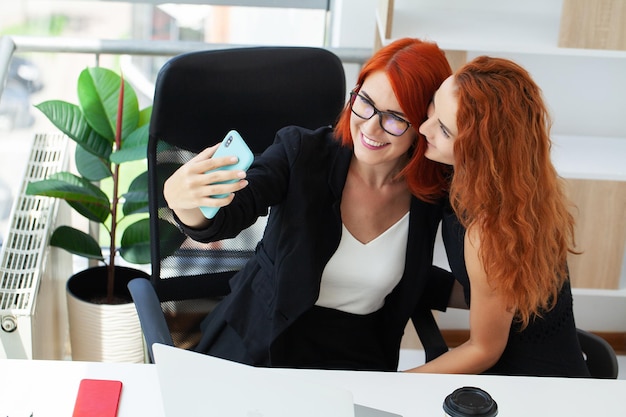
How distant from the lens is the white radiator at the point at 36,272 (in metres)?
2.14

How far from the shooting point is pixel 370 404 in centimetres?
143

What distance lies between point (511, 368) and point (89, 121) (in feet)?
4.24

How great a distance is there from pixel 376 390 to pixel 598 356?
0.64m

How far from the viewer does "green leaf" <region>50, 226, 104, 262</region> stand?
2.42m

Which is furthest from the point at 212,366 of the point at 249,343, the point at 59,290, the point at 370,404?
the point at 59,290

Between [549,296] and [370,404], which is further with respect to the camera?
[549,296]

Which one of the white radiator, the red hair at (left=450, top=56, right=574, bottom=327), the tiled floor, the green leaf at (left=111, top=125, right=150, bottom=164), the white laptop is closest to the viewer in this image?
the white laptop

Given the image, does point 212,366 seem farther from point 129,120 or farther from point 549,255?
point 129,120

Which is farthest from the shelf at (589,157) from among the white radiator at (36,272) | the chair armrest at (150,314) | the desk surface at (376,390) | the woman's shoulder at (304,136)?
the white radiator at (36,272)

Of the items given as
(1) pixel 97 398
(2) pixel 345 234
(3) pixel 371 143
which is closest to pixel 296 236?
(2) pixel 345 234

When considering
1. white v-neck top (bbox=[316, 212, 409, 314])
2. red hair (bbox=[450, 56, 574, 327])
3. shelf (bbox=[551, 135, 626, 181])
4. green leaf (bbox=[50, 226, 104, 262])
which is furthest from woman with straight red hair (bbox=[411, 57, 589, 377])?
green leaf (bbox=[50, 226, 104, 262])

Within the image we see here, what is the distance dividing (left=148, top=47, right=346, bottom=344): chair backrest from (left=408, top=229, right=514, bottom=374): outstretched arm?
18.2 inches

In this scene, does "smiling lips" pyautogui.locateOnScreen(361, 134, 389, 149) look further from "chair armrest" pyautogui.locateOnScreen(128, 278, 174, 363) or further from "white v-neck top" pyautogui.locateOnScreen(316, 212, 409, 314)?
"chair armrest" pyautogui.locateOnScreen(128, 278, 174, 363)

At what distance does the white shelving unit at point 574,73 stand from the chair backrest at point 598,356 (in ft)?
2.08
